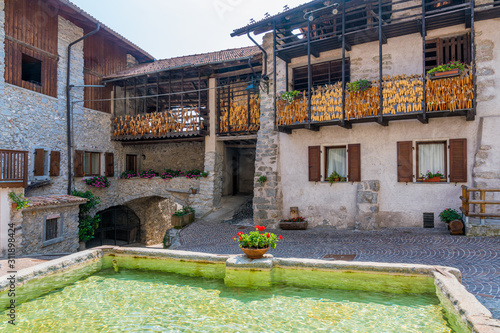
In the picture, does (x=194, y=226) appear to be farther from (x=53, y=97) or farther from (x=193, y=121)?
(x=53, y=97)

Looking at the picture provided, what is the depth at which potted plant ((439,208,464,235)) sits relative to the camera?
9.12 metres

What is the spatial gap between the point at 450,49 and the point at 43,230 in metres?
15.1

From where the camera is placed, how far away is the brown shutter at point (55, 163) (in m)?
14.5

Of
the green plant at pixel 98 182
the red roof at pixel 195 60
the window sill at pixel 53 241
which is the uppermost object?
the red roof at pixel 195 60

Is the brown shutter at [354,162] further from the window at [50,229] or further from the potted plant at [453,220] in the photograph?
the window at [50,229]

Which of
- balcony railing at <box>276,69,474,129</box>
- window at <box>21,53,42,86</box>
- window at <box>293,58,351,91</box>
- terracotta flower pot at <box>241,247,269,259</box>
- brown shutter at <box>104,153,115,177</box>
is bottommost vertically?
terracotta flower pot at <box>241,247,269,259</box>

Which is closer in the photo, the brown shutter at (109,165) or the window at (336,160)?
the window at (336,160)

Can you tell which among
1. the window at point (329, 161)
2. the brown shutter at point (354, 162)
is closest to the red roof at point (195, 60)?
the window at point (329, 161)

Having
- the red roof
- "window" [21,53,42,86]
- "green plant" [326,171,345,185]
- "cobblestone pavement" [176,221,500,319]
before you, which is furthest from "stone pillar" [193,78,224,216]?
"window" [21,53,42,86]

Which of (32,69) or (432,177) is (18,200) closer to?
(32,69)

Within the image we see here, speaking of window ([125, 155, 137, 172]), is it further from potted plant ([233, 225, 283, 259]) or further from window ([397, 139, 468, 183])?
potted plant ([233, 225, 283, 259])

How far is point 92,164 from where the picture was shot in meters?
17.0

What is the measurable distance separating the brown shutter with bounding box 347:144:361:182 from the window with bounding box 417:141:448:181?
6.05ft

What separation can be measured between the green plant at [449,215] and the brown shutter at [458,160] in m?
0.96
